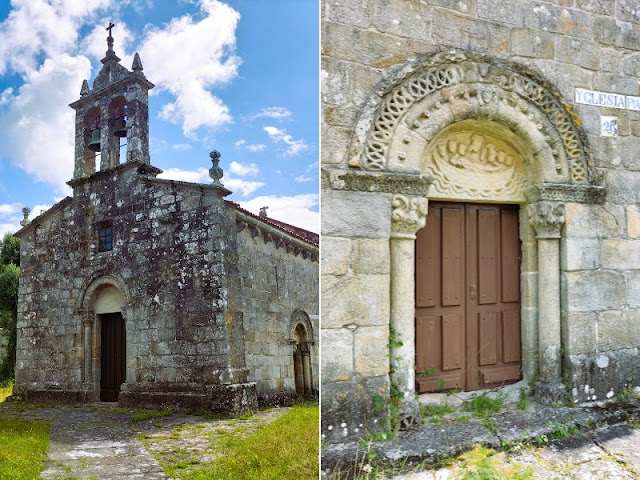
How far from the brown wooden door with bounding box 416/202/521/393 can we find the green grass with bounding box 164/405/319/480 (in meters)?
1.20

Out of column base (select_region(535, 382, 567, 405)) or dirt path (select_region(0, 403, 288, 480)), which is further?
column base (select_region(535, 382, 567, 405))

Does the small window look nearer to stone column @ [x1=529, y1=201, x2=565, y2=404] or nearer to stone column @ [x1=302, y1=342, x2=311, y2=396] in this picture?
stone column @ [x1=302, y1=342, x2=311, y2=396]

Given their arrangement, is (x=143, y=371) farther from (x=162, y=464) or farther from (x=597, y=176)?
(x=597, y=176)

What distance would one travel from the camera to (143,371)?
14.2 feet

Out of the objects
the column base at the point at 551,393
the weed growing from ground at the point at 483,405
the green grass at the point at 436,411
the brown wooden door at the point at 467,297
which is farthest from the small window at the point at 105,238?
the column base at the point at 551,393

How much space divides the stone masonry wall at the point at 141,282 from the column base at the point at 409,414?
3.79 ft

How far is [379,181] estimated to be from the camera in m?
4.28

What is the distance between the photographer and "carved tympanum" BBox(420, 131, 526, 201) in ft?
15.8

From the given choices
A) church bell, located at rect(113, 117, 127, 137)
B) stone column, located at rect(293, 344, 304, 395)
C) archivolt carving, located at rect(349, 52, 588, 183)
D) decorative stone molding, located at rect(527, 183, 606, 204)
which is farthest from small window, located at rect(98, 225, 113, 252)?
decorative stone molding, located at rect(527, 183, 606, 204)

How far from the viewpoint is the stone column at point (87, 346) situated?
3.49 metres

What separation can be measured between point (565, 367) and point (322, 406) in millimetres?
2183

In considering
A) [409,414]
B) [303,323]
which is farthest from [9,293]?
[409,414]

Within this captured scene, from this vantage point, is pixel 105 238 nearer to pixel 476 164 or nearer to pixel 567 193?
pixel 476 164

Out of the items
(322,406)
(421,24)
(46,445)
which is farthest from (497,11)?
(46,445)
